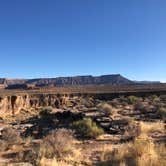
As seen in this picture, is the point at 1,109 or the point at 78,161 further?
the point at 1,109

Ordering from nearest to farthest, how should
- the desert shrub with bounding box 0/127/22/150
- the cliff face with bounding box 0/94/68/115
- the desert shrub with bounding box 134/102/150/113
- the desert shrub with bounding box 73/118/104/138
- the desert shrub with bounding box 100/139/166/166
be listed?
the desert shrub with bounding box 100/139/166/166, the desert shrub with bounding box 0/127/22/150, the desert shrub with bounding box 73/118/104/138, the desert shrub with bounding box 134/102/150/113, the cliff face with bounding box 0/94/68/115

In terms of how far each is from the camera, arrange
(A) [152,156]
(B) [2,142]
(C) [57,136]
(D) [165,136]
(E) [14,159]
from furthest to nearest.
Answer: (D) [165,136] → (B) [2,142] → (C) [57,136] → (E) [14,159] → (A) [152,156]

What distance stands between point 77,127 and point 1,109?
22.8m

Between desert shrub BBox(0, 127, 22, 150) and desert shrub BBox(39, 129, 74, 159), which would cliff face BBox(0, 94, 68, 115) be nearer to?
desert shrub BBox(0, 127, 22, 150)

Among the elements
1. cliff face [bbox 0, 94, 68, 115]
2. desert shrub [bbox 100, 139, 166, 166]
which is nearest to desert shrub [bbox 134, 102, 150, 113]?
cliff face [bbox 0, 94, 68, 115]

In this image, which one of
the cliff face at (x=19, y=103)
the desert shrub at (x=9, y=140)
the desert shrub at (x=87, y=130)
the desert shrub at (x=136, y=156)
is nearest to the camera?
the desert shrub at (x=136, y=156)

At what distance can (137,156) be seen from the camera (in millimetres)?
9180

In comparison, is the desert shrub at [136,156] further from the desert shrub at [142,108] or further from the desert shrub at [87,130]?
the desert shrub at [142,108]

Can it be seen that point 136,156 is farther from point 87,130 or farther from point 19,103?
point 19,103

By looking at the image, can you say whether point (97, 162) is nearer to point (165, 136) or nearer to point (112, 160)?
point (112, 160)

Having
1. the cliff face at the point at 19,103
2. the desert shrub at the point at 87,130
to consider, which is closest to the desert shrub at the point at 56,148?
the desert shrub at the point at 87,130

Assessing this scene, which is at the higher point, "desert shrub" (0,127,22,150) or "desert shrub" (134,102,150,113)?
"desert shrub" (134,102,150,113)

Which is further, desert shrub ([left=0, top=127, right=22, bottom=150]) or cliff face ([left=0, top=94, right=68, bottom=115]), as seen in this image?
cliff face ([left=0, top=94, right=68, bottom=115])

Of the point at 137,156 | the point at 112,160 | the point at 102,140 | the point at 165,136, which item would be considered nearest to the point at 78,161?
the point at 112,160
